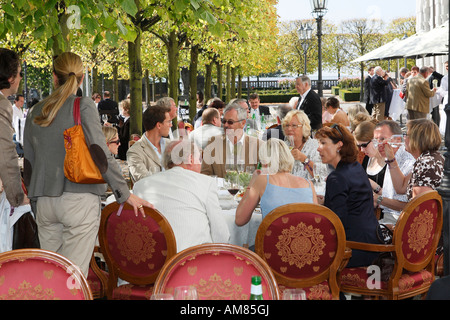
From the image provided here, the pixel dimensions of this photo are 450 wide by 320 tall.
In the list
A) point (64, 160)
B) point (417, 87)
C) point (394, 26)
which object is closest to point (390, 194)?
point (64, 160)

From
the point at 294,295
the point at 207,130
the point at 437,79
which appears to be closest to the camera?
the point at 294,295

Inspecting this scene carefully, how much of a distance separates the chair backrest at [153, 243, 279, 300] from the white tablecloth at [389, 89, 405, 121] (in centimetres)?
2018

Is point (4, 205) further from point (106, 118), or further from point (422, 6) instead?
point (422, 6)

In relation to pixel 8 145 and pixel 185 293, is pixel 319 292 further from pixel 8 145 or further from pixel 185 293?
pixel 8 145

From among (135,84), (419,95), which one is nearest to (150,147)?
(135,84)

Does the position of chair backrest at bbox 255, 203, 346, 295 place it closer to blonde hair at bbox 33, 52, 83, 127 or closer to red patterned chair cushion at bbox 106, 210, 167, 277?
red patterned chair cushion at bbox 106, 210, 167, 277

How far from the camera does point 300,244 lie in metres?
4.41

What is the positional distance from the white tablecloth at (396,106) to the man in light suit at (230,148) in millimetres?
15391

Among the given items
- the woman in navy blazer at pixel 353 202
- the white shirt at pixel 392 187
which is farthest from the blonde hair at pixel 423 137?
the woman in navy blazer at pixel 353 202

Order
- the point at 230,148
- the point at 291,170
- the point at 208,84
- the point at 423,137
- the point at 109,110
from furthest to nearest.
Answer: the point at 208,84, the point at 109,110, the point at 230,148, the point at 423,137, the point at 291,170

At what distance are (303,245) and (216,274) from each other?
4.47 ft

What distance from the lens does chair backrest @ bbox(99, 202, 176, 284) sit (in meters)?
4.35

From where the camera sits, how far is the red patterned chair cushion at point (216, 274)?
315 centimetres

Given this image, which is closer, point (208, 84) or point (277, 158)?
point (277, 158)
